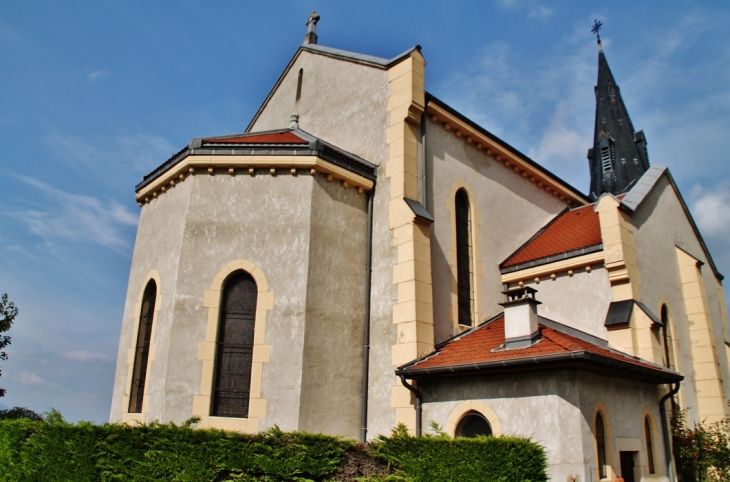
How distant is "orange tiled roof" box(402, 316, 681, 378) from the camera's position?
9.86 metres

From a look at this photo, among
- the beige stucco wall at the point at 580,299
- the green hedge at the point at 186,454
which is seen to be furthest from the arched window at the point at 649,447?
the green hedge at the point at 186,454

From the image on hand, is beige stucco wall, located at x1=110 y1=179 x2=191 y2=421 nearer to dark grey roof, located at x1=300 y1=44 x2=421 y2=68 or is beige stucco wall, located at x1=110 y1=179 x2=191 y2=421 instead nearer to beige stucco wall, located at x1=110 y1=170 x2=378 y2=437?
beige stucco wall, located at x1=110 y1=170 x2=378 y2=437

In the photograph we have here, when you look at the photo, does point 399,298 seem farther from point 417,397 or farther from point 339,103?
point 339,103

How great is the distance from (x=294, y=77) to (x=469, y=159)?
21.1ft

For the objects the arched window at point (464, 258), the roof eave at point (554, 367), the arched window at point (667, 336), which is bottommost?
the roof eave at point (554, 367)

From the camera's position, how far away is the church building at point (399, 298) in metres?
10.7

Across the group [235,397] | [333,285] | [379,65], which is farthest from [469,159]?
[235,397]

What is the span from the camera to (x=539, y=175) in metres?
17.6

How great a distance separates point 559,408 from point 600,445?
1.22 meters

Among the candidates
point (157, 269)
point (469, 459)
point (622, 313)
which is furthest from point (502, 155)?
point (469, 459)

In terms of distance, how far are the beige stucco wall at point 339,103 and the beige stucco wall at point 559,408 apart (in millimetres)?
5936

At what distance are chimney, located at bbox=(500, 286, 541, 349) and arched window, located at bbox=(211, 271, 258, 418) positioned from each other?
5.13 meters

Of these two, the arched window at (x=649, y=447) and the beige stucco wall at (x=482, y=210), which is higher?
the beige stucco wall at (x=482, y=210)

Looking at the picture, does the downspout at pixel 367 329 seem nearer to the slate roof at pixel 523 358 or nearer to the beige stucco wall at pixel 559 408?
the slate roof at pixel 523 358
